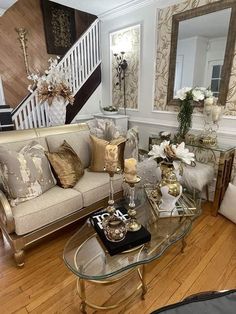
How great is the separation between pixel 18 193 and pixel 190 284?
1.49 m

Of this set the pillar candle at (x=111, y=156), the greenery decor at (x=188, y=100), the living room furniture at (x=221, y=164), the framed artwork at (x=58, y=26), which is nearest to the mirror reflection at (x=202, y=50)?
the greenery decor at (x=188, y=100)

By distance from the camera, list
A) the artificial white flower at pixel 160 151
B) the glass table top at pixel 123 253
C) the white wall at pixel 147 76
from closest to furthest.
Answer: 1. the glass table top at pixel 123 253
2. the artificial white flower at pixel 160 151
3. the white wall at pixel 147 76

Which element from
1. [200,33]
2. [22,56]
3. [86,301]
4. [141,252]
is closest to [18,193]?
[86,301]

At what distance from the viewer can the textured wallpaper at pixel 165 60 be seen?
2354mm

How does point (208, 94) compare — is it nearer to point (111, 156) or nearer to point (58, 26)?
point (111, 156)

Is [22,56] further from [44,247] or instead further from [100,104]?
[44,247]

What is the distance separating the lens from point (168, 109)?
2977mm

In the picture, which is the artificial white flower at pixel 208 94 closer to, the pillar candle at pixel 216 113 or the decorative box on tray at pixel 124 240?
the pillar candle at pixel 216 113

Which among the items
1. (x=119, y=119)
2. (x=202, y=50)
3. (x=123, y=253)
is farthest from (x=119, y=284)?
(x=202, y=50)

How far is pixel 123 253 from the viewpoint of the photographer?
1.22m

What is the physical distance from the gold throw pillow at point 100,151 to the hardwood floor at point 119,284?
0.81 meters

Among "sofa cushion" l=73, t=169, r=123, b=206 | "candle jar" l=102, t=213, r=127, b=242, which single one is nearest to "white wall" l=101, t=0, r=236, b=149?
"sofa cushion" l=73, t=169, r=123, b=206

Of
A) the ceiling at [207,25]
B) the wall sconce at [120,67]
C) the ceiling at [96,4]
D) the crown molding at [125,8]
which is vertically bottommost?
the wall sconce at [120,67]

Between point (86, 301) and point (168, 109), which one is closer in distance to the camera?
point (86, 301)
